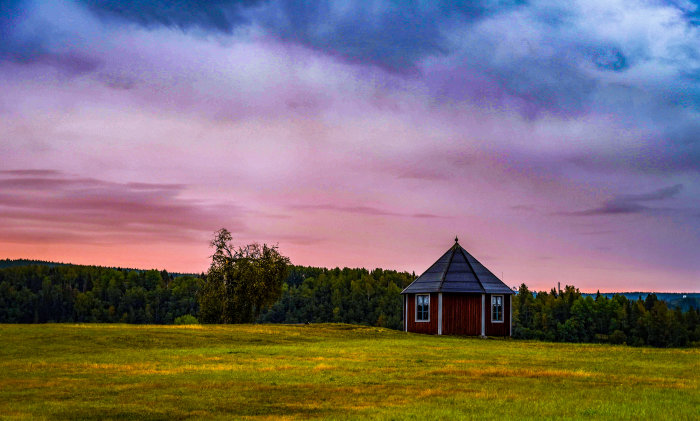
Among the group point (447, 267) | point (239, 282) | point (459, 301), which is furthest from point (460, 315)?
point (239, 282)

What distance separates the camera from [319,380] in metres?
24.1

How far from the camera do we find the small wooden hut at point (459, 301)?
62.1 metres

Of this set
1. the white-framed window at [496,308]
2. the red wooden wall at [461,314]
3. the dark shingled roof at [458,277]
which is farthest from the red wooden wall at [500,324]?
the dark shingled roof at [458,277]

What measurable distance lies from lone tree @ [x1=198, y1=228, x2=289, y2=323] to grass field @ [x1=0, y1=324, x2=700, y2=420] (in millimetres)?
35927

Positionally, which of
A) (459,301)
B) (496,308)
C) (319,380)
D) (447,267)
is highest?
(447,267)

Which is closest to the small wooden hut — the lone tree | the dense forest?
the lone tree

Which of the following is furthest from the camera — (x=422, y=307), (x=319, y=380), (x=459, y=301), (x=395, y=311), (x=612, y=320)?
(x=395, y=311)

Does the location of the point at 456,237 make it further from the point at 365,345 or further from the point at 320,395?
the point at 320,395

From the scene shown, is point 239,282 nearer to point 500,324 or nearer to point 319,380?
point 500,324

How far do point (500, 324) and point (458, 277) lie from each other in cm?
559

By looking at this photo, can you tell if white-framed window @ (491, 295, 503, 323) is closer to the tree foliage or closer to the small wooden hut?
the small wooden hut

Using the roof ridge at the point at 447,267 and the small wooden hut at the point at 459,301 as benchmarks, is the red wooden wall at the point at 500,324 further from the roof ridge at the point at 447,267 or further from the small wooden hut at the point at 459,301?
the roof ridge at the point at 447,267

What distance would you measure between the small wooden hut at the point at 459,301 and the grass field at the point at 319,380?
67.2ft

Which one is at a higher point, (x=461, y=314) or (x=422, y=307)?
(x=422, y=307)
